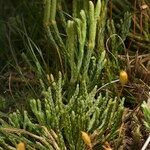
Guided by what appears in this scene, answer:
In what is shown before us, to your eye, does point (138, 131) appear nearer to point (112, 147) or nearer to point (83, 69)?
point (112, 147)

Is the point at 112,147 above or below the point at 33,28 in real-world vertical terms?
below

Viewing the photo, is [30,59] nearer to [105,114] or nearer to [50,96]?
[50,96]

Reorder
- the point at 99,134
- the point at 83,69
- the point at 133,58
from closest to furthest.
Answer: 1. the point at 99,134
2. the point at 83,69
3. the point at 133,58

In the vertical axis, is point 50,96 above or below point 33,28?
below

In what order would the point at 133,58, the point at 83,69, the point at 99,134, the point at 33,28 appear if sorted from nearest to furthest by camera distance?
the point at 99,134, the point at 83,69, the point at 133,58, the point at 33,28

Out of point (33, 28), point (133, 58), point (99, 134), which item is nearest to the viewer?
point (99, 134)

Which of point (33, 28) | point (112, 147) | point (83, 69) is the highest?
point (33, 28)

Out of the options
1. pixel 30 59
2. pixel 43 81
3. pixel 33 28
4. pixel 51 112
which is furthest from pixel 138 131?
pixel 33 28

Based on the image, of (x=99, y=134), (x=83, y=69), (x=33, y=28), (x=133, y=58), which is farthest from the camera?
(x=33, y=28)

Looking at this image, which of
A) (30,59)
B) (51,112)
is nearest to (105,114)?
(51,112)

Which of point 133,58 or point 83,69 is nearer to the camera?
point 83,69
